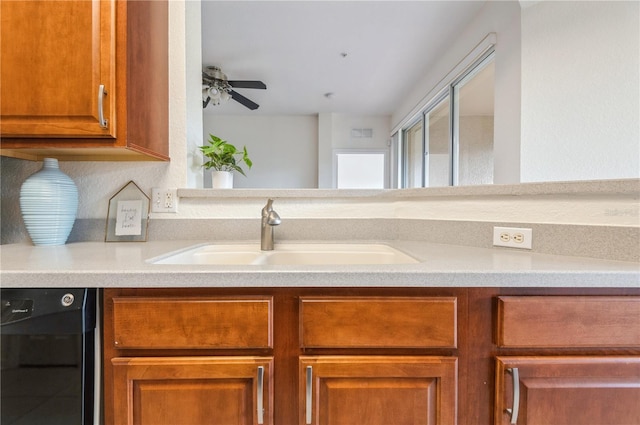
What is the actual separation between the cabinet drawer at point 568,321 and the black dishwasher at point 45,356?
0.97 m

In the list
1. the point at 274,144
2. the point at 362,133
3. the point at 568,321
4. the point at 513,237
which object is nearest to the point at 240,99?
the point at 274,144

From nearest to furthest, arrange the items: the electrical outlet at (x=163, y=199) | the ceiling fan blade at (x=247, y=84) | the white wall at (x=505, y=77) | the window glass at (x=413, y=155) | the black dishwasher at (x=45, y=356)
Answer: the black dishwasher at (x=45, y=356)
the electrical outlet at (x=163, y=199)
the white wall at (x=505, y=77)
the ceiling fan blade at (x=247, y=84)
the window glass at (x=413, y=155)

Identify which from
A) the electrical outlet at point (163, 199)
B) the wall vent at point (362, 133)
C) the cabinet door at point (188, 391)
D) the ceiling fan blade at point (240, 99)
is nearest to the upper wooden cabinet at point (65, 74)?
the electrical outlet at point (163, 199)

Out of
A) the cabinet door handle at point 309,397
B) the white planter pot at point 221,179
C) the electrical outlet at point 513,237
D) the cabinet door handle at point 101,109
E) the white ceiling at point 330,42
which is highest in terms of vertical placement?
the white ceiling at point 330,42

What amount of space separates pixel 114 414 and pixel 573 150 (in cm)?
243

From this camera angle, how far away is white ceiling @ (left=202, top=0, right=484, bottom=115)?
239cm

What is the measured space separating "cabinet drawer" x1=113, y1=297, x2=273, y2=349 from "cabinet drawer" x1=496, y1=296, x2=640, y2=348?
0.56 meters

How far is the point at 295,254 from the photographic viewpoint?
3.83 feet

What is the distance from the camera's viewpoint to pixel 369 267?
0.71 m

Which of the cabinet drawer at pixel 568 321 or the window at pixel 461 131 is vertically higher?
the window at pixel 461 131

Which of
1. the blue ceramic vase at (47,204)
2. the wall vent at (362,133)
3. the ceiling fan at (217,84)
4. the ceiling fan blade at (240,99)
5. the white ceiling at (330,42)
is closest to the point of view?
the blue ceramic vase at (47,204)

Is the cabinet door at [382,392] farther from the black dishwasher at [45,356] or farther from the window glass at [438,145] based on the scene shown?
the window glass at [438,145]

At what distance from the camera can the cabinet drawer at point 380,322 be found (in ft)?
2.26

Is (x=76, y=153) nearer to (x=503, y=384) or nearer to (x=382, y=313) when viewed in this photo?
(x=382, y=313)
